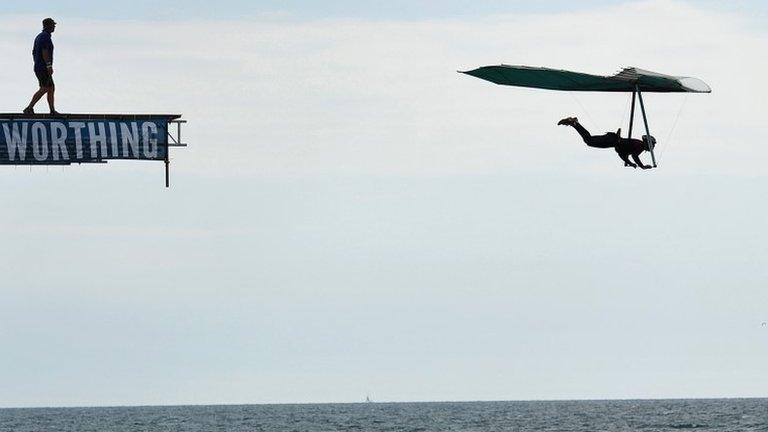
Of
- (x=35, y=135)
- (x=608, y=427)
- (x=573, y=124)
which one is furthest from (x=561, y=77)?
(x=608, y=427)

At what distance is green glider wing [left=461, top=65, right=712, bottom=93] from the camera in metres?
34.5

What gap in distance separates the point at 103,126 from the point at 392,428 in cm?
11738

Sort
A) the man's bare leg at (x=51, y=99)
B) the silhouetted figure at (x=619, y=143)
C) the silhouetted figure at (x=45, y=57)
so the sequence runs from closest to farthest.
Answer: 1. the silhouetted figure at (x=619, y=143)
2. the silhouetted figure at (x=45, y=57)
3. the man's bare leg at (x=51, y=99)

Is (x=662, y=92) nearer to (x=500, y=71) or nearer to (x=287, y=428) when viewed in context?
(x=500, y=71)

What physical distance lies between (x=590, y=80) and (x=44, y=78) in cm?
1397

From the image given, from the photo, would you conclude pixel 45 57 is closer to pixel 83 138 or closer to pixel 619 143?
pixel 83 138

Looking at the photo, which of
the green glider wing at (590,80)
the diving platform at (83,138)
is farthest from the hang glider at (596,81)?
the diving platform at (83,138)

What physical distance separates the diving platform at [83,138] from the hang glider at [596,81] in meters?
9.15

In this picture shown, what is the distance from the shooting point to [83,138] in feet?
124

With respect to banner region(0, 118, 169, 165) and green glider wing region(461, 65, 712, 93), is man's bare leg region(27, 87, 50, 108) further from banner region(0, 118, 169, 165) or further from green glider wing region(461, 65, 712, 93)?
green glider wing region(461, 65, 712, 93)

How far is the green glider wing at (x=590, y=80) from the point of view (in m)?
34.5

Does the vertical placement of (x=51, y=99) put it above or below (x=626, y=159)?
above

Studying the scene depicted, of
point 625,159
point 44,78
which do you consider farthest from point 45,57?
point 625,159

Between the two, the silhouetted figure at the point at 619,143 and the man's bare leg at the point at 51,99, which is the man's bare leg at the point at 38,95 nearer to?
the man's bare leg at the point at 51,99
